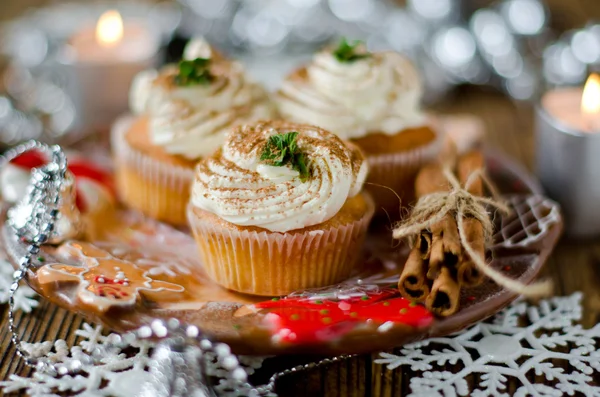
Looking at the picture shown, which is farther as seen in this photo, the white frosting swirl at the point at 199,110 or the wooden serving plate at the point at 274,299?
the white frosting swirl at the point at 199,110

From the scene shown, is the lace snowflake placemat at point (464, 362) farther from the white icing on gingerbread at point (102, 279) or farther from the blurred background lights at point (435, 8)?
the blurred background lights at point (435, 8)

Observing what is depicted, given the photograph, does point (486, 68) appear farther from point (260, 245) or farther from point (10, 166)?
point (10, 166)

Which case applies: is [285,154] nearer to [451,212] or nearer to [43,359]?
[451,212]

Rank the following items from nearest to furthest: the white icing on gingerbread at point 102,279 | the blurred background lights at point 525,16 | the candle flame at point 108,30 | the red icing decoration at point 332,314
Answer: the red icing decoration at point 332,314
the white icing on gingerbread at point 102,279
the candle flame at point 108,30
the blurred background lights at point 525,16

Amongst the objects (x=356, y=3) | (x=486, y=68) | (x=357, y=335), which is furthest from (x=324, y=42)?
(x=357, y=335)

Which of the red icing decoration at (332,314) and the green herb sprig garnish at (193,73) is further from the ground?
the green herb sprig garnish at (193,73)

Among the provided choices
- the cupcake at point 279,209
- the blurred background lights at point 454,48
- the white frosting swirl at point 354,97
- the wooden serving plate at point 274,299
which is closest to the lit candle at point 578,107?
the wooden serving plate at point 274,299

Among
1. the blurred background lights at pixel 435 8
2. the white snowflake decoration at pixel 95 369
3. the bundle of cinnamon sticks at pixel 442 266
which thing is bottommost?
the white snowflake decoration at pixel 95 369
